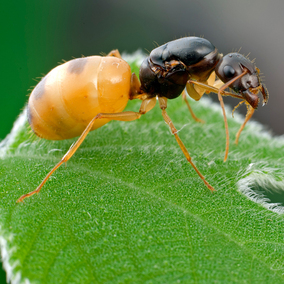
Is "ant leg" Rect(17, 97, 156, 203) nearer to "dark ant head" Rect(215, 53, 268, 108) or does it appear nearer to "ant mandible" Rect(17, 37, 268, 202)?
"ant mandible" Rect(17, 37, 268, 202)

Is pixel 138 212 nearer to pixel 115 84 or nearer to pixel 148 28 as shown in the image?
pixel 115 84

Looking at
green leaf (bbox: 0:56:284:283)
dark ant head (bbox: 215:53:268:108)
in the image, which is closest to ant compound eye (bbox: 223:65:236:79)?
dark ant head (bbox: 215:53:268:108)

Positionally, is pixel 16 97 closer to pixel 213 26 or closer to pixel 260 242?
pixel 260 242

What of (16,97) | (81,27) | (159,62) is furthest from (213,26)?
(16,97)

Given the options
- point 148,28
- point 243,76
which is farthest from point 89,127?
point 148,28

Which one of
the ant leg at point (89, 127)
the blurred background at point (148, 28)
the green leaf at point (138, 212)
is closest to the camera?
the green leaf at point (138, 212)

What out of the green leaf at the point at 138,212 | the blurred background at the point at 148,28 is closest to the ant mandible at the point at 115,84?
the green leaf at the point at 138,212

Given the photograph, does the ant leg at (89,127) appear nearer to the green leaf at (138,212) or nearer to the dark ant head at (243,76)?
the green leaf at (138,212)
